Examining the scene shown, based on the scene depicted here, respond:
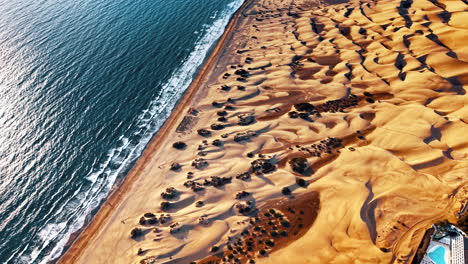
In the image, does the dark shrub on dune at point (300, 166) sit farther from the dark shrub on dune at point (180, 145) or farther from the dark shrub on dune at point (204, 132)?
the dark shrub on dune at point (180, 145)

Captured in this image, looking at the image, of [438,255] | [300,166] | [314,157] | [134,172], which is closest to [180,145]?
[134,172]

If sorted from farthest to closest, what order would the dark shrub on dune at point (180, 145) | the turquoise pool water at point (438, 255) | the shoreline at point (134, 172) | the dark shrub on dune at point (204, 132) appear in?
the dark shrub on dune at point (204, 132)
the dark shrub on dune at point (180, 145)
the shoreline at point (134, 172)
the turquoise pool water at point (438, 255)

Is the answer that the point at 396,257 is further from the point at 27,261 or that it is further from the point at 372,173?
the point at 27,261

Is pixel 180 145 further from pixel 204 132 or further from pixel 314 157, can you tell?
pixel 314 157

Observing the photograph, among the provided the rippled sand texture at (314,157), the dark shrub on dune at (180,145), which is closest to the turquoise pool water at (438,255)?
the rippled sand texture at (314,157)

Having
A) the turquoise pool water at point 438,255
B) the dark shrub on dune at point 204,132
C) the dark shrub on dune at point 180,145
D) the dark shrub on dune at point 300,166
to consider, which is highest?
the dark shrub on dune at point 204,132

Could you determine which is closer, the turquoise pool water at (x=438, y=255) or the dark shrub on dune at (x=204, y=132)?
the turquoise pool water at (x=438, y=255)

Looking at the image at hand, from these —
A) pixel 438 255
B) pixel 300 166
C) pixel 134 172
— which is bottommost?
pixel 438 255

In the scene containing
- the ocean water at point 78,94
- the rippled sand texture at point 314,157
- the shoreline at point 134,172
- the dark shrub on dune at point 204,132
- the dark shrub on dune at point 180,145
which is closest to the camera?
the rippled sand texture at point 314,157

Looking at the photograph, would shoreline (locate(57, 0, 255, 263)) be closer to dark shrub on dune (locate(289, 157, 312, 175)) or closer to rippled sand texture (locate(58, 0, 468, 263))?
rippled sand texture (locate(58, 0, 468, 263))
